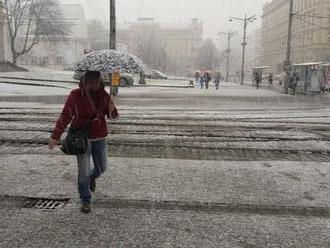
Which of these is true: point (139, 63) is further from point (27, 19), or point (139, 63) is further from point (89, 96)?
point (27, 19)

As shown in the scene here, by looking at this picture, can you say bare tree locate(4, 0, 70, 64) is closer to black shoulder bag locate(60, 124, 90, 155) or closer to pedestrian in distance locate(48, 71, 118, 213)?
pedestrian in distance locate(48, 71, 118, 213)

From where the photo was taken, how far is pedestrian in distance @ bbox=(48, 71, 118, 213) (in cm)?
555

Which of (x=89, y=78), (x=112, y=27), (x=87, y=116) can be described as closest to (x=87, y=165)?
(x=87, y=116)

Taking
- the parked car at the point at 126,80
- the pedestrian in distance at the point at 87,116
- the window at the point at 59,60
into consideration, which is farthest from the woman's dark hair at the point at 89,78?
the window at the point at 59,60

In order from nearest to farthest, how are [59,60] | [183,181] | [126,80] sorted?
[183,181], [126,80], [59,60]

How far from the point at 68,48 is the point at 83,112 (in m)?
98.7

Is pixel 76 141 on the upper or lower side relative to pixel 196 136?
upper

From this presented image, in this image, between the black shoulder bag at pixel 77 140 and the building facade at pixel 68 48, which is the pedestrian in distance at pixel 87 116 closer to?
the black shoulder bag at pixel 77 140

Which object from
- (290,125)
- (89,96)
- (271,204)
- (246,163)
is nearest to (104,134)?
(89,96)

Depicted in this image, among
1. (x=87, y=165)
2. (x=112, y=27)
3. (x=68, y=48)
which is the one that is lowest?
(x=87, y=165)

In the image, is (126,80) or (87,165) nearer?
(87,165)

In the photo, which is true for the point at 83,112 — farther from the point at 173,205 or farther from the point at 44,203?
the point at 173,205

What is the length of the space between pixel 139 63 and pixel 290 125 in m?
6.63

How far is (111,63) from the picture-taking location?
8.66 m
